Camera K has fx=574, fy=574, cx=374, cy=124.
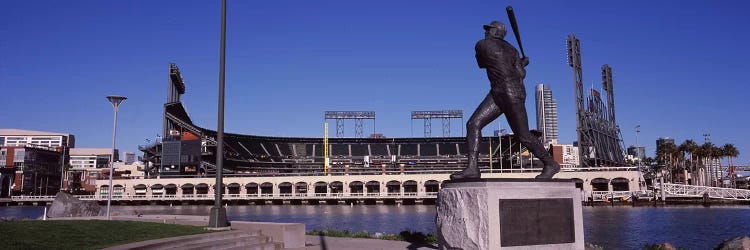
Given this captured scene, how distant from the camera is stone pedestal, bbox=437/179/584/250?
35.4 ft

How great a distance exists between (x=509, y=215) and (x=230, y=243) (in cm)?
781

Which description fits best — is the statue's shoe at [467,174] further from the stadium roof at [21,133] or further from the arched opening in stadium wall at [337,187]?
the stadium roof at [21,133]

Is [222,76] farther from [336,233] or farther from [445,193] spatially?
[445,193]

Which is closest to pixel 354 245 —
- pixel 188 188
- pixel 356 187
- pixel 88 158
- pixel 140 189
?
pixel 356 187

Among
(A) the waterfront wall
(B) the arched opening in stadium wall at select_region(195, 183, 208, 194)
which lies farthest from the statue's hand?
(B) the arched opening in stadium wall at select_region(195, 183, 208, 194)

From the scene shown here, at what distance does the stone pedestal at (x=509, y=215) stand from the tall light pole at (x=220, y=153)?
7654mm

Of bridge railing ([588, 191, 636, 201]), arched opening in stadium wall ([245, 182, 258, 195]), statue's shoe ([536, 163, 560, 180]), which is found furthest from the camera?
arched opening in stadium wall ([245, 182, 258, 195])

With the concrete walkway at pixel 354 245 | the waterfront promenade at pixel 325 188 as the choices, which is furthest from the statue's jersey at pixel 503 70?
the waterfront promenade at pixel 325 188

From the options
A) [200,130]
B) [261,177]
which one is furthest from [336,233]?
[200,130]

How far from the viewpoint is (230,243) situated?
15.2 m

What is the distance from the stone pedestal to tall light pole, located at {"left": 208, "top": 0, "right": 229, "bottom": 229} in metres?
7.65

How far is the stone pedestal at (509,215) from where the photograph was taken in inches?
425

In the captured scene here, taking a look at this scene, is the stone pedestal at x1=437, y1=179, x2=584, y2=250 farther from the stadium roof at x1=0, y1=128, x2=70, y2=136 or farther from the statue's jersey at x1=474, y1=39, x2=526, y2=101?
the stadium roof at x1=0, y1=128, x2=70, y2=136

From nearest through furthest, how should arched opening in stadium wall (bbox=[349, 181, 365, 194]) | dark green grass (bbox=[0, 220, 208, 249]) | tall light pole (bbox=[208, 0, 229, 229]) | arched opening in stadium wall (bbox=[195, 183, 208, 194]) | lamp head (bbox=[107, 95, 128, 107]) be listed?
dark green grass (bbox=[0, 220, 208, 249]) → tall light pole (bbox=[208, 0, 229, 229]) → lamp head (bbox=[107, 95, 128, 107]) → arched opening in stadium wall (bbox=[349, 181, 365, 194]) → arched opening in stadium wall (bbox=[195, 183, 208, 194])
